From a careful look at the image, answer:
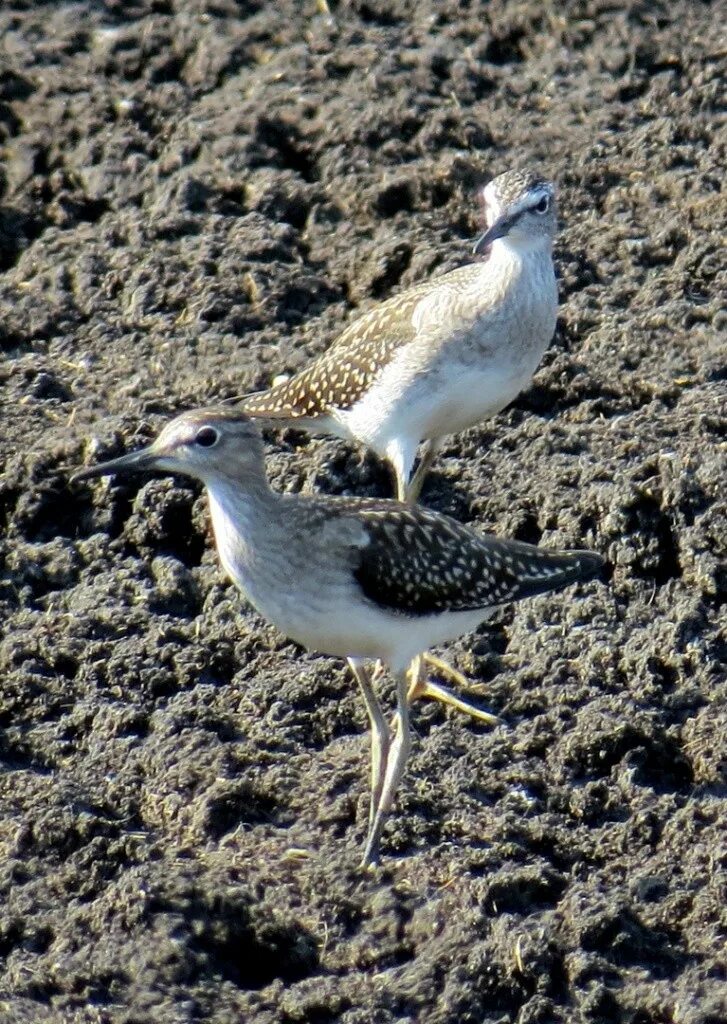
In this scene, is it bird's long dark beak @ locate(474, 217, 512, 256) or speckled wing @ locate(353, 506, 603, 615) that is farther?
bird's long dark beak @ locate(474, 217, 512, 256)

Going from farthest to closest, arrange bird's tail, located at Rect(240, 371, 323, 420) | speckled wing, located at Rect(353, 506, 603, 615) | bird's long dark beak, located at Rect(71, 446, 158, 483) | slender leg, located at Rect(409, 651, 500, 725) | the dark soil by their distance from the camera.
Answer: bird's tail, located at Rect(240, 371, 323, 420) < slender leg, located at Rect(409, 651, 500, 725) < speckled wing, located at Rect(353, 506, 603, 615) < bird's long dark beak, located at Rect(71, 446, 158, 483) < the dark soil

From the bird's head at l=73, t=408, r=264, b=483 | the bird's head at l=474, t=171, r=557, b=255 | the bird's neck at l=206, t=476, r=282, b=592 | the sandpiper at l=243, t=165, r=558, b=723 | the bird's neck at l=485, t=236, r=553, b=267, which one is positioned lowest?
the bird's neck at l=206, t=476, r=282, b=592

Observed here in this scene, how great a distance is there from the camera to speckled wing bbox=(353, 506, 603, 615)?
7.72m

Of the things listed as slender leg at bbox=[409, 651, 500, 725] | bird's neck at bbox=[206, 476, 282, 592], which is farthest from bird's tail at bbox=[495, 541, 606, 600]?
bird's neck at bbox=[206, 476, 282, 592]

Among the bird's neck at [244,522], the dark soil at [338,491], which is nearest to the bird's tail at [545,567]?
the dark soil at [338,491]

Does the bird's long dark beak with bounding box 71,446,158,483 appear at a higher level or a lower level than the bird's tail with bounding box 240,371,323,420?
lower

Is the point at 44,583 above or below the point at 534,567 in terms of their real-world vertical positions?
above

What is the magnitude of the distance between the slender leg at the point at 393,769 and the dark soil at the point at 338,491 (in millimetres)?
120

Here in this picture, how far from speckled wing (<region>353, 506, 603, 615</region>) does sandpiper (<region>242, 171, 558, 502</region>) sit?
1.14 meters

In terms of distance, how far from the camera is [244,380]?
34.7 ft

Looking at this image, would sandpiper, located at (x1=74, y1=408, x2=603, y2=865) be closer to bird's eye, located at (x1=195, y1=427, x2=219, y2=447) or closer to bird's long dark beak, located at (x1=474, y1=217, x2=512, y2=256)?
bird's eye, located at (x1=195, y1=427, x2=219, y2=447)

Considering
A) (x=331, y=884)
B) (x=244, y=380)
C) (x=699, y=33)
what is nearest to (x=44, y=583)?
(x=244, y=380)

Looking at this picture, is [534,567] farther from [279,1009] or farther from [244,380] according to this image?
[244,380]

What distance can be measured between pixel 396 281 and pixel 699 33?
345 centimetres
